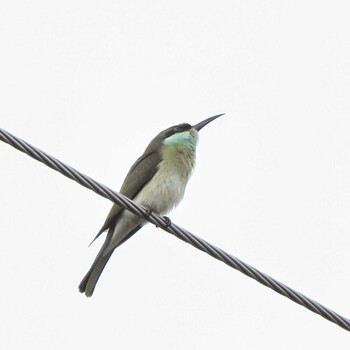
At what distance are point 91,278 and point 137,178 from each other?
0.87 m

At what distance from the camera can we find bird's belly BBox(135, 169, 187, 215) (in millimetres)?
6840

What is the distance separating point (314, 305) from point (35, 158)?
1573 millimetres

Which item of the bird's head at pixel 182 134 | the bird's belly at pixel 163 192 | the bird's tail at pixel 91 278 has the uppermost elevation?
the bird's head at pixel 182 134

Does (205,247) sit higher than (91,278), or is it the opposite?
(91,278)

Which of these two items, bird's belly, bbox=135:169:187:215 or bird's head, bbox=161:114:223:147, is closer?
bird's belly, bbox=135:169:187:215

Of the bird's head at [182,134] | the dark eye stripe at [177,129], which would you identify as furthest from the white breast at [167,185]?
the dark eye stripe at [177,129]

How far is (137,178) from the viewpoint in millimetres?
7070

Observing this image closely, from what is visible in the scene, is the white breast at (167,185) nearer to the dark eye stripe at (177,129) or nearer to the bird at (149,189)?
the bird at (149,189)

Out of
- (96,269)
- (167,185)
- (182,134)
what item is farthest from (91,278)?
(182,134)

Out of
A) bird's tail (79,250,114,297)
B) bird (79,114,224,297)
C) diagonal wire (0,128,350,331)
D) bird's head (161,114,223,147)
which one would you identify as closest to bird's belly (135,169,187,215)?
bird (79,114,224,297)

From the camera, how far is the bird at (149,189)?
6867 millimetres

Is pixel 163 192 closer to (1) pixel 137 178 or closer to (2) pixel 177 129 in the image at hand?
(1) pixel 137 178

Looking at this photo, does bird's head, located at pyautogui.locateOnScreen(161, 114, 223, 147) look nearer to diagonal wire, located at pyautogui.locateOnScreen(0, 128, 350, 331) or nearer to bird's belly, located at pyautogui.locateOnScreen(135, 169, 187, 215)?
bird's belly, located at pyautogui.locateOnScreen(135, 169, 187, 215)

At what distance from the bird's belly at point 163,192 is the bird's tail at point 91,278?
0.60 metres
